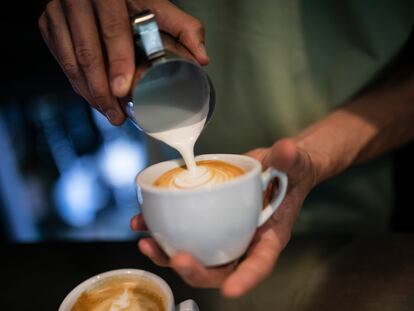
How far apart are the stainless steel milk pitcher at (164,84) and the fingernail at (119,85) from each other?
0.07 feet

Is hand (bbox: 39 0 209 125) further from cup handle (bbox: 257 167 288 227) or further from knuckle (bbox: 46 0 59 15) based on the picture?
cup handle (bbox: 257 167 288 227)

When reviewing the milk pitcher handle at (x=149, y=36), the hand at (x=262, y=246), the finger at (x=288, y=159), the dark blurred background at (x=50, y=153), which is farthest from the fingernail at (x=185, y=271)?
the dark blurred background at (x=50, y=153)

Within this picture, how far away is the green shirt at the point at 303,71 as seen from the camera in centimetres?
121

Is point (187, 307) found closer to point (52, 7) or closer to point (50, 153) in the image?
point (52, 7)

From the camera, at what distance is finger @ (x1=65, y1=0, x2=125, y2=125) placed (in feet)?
2.56

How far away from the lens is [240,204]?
2.20 feet

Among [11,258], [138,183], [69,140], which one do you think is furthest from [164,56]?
[69,140]

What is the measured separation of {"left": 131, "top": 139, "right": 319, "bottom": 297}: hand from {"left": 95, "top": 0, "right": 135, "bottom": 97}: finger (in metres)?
0.27

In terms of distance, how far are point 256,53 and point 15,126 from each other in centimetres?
142

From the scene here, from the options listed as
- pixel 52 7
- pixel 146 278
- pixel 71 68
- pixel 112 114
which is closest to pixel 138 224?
pixel 146 278

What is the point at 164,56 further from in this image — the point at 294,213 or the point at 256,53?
the point at 256,53

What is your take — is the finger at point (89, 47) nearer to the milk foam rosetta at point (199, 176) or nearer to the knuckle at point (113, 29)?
the knuckle at point (113, 29)

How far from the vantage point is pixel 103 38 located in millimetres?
773

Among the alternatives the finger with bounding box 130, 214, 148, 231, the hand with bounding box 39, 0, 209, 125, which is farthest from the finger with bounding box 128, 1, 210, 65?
the finger with bounding box 130, 214, 148, 231
